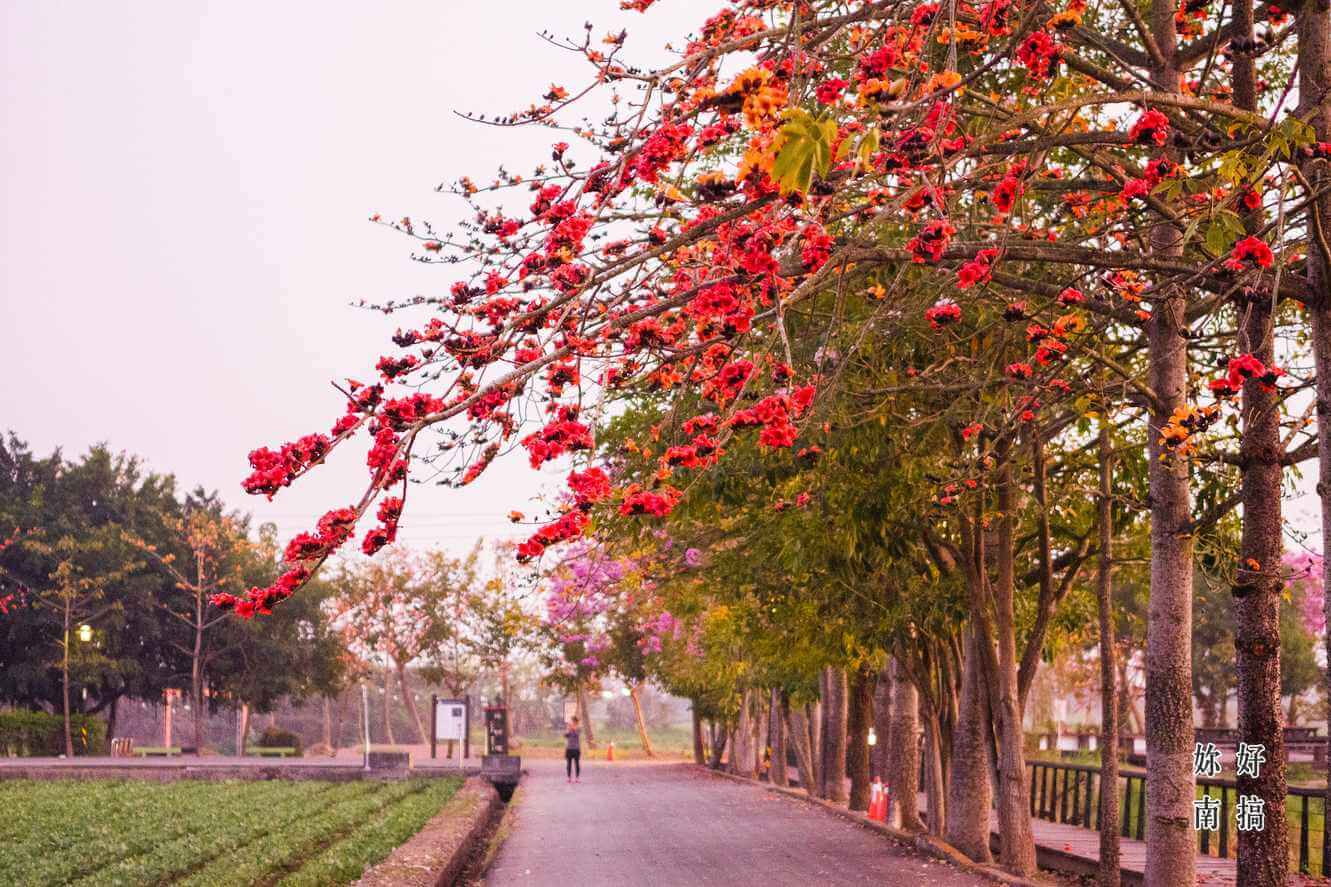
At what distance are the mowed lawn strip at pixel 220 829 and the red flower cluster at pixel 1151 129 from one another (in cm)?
989

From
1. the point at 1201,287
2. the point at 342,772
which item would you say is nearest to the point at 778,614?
the point at 1201,287

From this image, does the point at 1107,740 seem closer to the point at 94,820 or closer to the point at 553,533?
the point at 553,533

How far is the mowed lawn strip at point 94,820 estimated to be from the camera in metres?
13.5

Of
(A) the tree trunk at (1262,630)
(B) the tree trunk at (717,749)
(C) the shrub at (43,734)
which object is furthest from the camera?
(C) the shrub at (43,734)

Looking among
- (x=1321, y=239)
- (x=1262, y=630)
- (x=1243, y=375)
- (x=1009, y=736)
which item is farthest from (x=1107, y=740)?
(x=1243, y=375)

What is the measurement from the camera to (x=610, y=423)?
14.2 metres

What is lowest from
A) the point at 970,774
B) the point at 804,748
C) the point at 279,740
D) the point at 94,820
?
the point at 279,740

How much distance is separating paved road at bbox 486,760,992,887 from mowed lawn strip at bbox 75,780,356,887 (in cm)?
299

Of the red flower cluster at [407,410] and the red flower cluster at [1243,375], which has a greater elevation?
the red flower cluster at [1243,375]

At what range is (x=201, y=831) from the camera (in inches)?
683

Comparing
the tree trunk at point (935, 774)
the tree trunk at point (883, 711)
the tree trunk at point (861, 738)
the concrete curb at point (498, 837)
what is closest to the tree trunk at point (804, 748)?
the tree trunk at point (861, 738)

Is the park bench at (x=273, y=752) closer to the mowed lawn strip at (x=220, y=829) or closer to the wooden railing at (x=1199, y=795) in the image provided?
the mowed lawn strip at (x=220, y=829)

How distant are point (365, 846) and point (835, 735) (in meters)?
11.2

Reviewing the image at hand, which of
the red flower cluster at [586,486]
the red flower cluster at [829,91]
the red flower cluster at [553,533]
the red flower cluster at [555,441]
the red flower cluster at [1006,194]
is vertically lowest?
the red flower cluster at [553,533]
